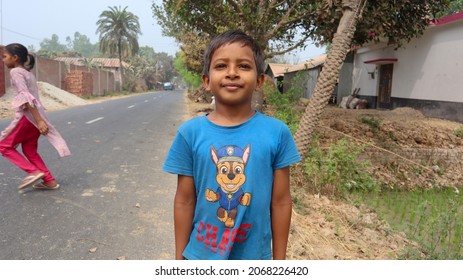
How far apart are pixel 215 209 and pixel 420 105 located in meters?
15.0

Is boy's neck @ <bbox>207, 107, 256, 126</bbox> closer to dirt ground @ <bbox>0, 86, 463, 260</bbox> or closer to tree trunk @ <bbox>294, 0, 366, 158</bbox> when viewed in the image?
dirt ground @ <bbox>0, 86, 463, 260</bbox>

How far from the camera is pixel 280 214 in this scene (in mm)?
1790

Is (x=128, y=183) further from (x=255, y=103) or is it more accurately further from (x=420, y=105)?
(x=420, y=105)

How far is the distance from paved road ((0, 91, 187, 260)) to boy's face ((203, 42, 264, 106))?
78.6 inches

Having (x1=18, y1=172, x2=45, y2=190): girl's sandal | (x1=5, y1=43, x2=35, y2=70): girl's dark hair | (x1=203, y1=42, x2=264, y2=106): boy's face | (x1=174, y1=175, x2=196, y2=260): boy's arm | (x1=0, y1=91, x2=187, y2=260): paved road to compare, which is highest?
(x1=5, y1=43, x2=35, y2=70): girl's dark hair

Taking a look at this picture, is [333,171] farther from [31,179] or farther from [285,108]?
[285,108]

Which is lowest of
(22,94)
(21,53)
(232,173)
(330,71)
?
(232,173)

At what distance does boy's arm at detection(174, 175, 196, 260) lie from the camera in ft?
5.78

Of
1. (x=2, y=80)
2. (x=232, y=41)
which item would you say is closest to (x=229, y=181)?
(x=232, y=41)

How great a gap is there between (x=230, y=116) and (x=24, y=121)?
12.0 feet

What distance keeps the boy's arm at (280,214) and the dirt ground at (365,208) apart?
1652 mm

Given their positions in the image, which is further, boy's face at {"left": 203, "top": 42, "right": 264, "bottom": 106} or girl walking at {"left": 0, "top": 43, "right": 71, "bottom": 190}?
girl walking at {"left": 0, "top": 43, "right": 71, "bottom": 190}

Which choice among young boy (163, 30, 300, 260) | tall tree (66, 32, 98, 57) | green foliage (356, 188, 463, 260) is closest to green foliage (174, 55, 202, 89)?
green foliage (356, 188, 463, 260)
